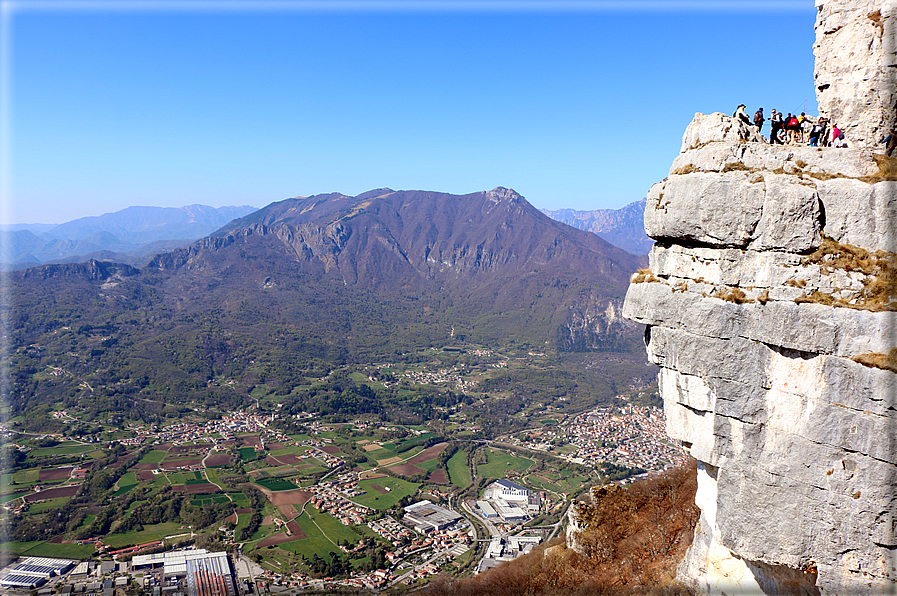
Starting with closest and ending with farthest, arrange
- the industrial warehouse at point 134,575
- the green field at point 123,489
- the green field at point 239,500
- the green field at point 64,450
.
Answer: the industrial warehouse at point 134,575 → the green field at point 239,500 → the green field at point 123,489 → the green field at point 64,450

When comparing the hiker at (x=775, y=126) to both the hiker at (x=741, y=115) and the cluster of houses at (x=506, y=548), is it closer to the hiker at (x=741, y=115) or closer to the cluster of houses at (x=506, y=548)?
the hiker at (x=741, y=115)

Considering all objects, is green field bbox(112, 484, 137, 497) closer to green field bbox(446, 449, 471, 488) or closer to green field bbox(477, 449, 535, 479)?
green field bbox(446, 449, 471, 488)

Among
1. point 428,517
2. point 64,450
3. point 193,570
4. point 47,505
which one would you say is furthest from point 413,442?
point 64,450

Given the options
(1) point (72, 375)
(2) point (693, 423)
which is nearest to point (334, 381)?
(1) point (72, 375)

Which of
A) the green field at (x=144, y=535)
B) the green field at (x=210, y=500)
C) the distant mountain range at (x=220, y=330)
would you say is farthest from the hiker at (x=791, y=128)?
the distant mountain range at (x=220, y=330)

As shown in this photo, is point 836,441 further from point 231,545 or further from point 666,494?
point 231,545

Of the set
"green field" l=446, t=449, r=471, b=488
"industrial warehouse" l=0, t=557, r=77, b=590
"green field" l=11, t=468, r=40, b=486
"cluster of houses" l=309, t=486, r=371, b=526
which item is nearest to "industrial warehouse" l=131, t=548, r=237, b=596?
"industrial warehouse" l=0, t=557, r=77, b=590
